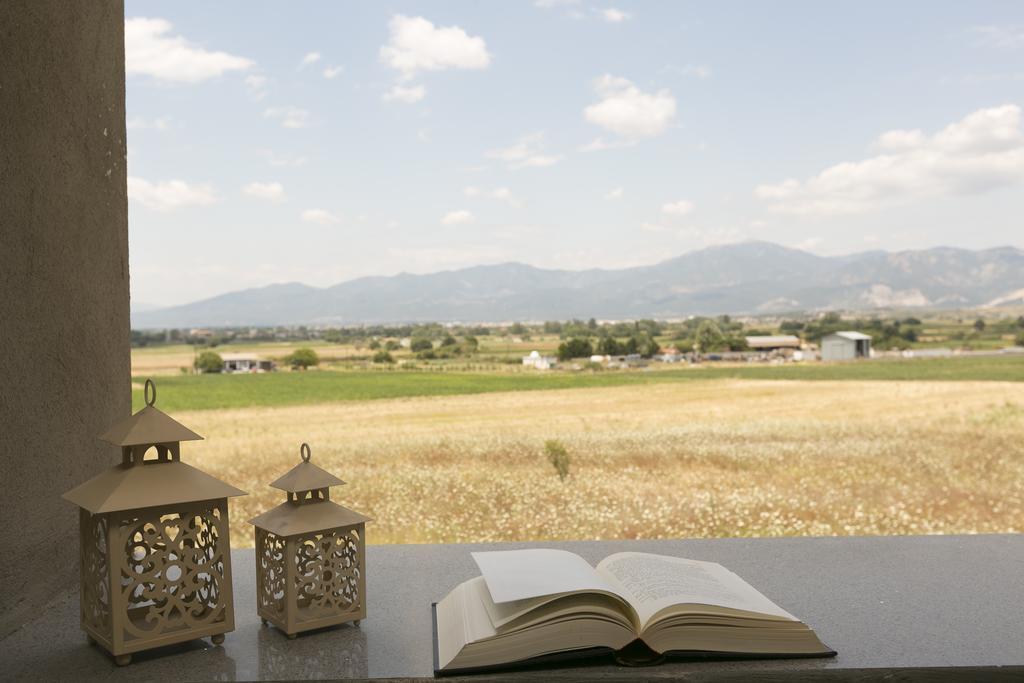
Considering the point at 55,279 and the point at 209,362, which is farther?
the point at 209,362

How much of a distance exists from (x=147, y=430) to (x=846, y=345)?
401 centimetres

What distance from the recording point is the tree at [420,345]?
4332 millimetres

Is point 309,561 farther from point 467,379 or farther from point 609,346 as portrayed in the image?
point 609,346

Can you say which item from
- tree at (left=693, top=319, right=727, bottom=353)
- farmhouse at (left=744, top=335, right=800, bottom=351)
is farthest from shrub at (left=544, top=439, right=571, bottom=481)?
farmhouse at (left=744, top=335, right=800, bottom=351)

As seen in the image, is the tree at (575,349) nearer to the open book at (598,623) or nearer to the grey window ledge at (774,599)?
the grey window ledge at (774,599)

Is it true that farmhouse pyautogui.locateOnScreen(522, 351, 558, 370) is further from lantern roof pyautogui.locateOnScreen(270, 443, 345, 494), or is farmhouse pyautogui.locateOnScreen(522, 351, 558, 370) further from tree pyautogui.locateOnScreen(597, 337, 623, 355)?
lantern roof pyautogui.locateOnScreen(270, 443, 345, 494)

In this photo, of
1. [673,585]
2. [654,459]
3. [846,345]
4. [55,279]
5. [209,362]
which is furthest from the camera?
[846,345]

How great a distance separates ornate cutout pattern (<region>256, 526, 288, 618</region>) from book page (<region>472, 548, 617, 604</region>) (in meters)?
0.28

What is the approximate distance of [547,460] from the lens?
4.07 m

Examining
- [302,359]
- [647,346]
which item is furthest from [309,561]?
[647,346]

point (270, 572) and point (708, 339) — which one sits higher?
point (708, 339)

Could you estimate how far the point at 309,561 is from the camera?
46.4 inches

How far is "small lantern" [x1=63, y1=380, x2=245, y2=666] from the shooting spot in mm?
1054

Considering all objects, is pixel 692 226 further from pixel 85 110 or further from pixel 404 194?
pixel 85 110
